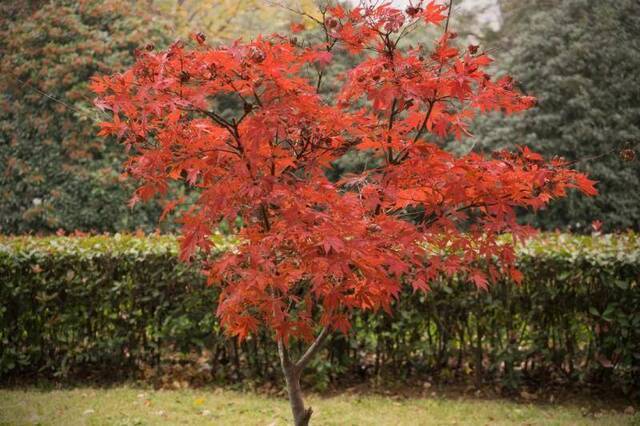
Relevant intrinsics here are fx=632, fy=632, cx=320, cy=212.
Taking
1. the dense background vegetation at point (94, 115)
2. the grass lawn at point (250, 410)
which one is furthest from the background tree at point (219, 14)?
the grass lawn at point (250, 410)

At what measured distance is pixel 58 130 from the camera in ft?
35.6

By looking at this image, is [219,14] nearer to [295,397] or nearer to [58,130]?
[58,130]

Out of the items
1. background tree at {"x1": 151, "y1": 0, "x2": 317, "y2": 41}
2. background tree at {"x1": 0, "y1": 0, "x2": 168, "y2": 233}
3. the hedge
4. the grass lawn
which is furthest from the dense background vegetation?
the grass lawn

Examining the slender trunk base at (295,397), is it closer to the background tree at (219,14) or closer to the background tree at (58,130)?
the background tree at (58,130)

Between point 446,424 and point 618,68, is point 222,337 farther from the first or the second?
point 618,68

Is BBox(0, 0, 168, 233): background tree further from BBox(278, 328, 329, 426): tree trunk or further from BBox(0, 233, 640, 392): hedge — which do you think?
BBox(278, 328, 329, 426): tree trunk

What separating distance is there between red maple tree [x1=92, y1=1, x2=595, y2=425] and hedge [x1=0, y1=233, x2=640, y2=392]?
240 centimetres

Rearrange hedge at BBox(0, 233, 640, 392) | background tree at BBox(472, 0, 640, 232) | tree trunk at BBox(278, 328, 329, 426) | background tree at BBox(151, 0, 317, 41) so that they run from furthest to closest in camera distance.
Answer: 1. background tree at BBox(151, 0, 317, 41)
2. background tree at BBox(472, 0, 640, 232)
3. hedge at BBox(0, 233, 640, 392)
4. tree trunk at BBox(278, 328, 329, 426)

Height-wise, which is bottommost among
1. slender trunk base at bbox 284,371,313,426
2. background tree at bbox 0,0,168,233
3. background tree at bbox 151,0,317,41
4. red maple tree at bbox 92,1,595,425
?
slender trunk base at bbox 284,371,313,426

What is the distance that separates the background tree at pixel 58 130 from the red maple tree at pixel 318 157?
25.4ft

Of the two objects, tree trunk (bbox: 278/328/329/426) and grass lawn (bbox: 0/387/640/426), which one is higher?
tree trunk (bbox: 278/328/329/426)

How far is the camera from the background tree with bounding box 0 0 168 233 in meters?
10.5

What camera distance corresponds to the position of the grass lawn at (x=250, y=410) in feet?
15.7

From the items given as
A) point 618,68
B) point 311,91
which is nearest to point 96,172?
point 311,91
